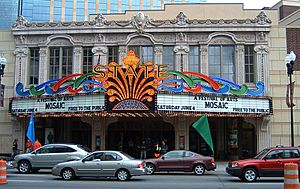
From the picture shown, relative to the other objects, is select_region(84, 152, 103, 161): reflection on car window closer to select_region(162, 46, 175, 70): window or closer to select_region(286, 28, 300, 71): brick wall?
select_region(162, 46, 175, 70): window

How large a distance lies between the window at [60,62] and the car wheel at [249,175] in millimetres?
17325

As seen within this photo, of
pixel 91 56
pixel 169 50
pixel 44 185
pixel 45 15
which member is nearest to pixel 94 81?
pixel 91 56

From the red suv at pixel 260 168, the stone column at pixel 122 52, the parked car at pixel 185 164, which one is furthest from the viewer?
the stone column at pixel 122 52

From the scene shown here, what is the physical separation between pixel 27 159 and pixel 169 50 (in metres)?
13.5

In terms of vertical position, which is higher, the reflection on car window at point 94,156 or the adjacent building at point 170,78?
the adjacent building at point 170,78

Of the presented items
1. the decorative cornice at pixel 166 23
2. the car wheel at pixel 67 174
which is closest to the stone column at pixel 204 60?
the decorative cornice at pixel 166 23

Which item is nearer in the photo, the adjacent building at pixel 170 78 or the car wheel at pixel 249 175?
the car wheel at pixel 249 175

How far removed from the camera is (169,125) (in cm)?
3222

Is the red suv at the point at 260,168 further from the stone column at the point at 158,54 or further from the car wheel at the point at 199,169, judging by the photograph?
the stone column at the point at 158,54

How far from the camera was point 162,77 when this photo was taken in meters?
25.7

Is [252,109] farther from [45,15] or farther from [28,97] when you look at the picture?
[45,15]

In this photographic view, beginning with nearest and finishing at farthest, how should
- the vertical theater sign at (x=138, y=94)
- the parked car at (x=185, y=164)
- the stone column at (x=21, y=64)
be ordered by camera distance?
the parked car at (x=185, y=164) → the vertical theater sign at (x=138, y=94) → the stone column at (x=21, y=64)

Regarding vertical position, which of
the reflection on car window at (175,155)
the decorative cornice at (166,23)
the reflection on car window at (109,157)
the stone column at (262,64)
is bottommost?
the reflection on car window at (175,155)

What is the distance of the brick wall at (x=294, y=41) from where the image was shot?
30.1 m
